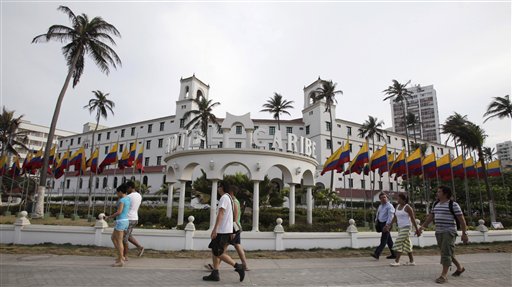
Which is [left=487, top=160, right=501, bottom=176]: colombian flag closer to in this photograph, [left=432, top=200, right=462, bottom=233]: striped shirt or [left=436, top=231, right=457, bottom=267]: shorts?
[left=432, top=200, right=462, bottom=233]: striped shirt

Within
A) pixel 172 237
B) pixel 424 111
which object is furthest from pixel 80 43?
pixel 424 111

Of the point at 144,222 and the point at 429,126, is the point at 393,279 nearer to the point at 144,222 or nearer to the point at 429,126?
the point at 144,222

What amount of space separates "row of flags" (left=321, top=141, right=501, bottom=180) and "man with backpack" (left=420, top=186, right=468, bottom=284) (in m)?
12.6

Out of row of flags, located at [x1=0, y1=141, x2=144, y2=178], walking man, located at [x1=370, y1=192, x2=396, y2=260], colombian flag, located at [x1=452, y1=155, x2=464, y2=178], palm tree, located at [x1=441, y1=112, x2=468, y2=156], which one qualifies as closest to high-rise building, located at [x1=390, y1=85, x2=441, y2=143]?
palm tree, located at [x1=441, y1=112, x2=468, y2=156]

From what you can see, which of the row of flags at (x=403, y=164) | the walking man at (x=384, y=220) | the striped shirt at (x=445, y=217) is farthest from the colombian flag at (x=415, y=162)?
the striped shirt at (x=445, y=217)

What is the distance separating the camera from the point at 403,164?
2417cm

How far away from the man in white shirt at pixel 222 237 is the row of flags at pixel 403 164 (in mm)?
14325

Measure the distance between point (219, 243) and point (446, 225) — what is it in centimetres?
497

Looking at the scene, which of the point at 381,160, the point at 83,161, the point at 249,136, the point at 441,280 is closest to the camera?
the point at 441,280

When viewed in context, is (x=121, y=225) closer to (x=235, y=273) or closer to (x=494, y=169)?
(x=235, y=273)

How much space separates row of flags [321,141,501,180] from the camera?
20.7 m

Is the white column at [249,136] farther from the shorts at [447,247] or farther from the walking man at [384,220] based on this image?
the shorts at [447,247]

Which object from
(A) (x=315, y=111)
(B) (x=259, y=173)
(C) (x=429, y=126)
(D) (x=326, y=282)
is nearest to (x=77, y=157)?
(B) (x=259, y=173)

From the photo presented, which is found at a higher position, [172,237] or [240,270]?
[172,237]
